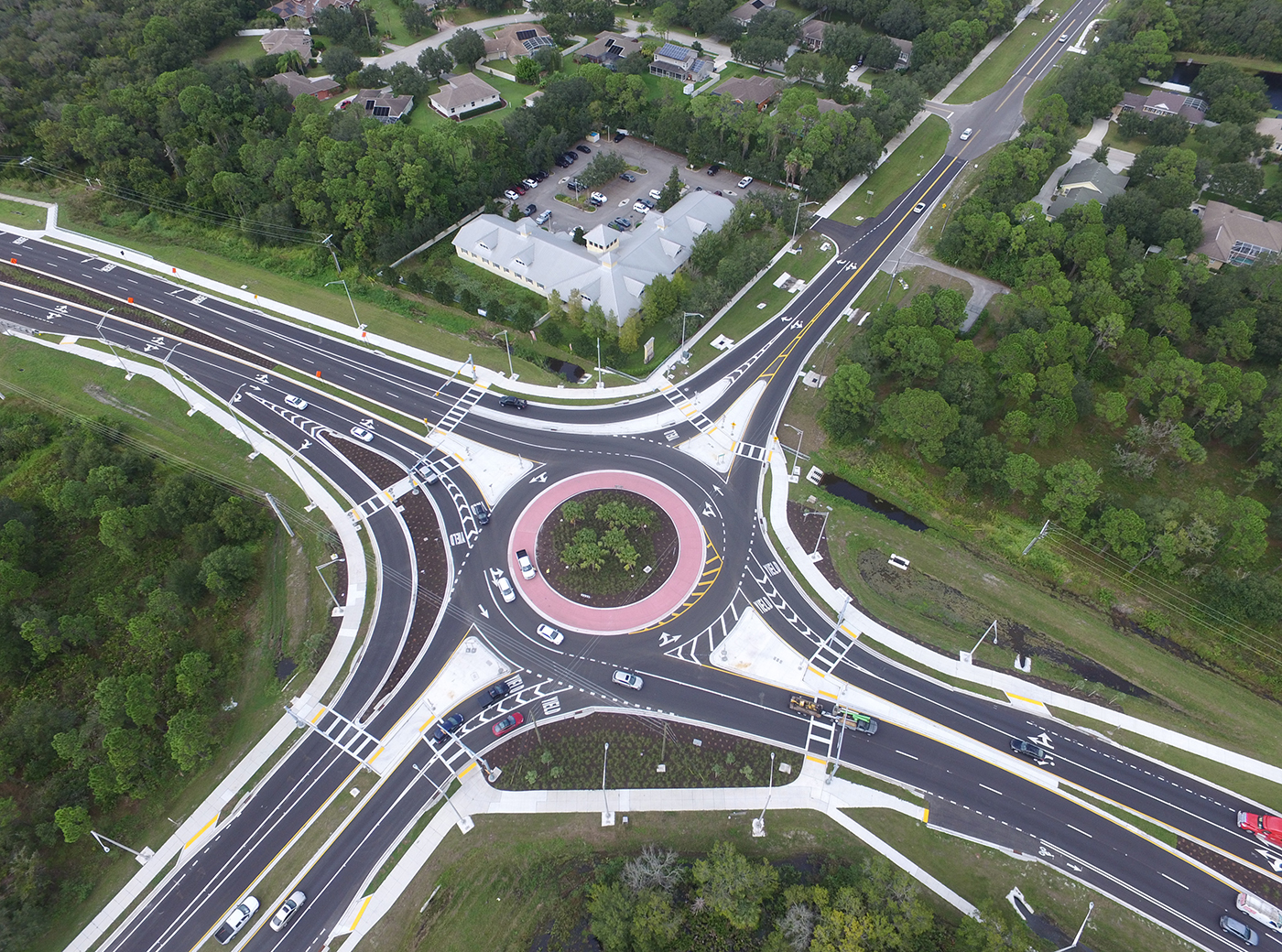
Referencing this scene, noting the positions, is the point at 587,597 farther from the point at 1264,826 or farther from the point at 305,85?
the point at 305,85

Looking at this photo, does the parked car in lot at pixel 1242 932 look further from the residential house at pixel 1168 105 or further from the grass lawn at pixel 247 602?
the residential house at pixel 1168 105

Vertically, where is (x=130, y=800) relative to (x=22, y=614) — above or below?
below

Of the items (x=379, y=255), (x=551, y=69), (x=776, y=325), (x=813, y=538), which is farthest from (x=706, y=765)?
(x=551, y=69)

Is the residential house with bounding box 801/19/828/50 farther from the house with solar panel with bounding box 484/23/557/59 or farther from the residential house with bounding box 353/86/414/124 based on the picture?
the residential house with bounding box 353/86/414/124

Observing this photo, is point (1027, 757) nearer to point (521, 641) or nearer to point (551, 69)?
point (521, 641)

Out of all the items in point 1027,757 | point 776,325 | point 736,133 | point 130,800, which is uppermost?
point 736,133

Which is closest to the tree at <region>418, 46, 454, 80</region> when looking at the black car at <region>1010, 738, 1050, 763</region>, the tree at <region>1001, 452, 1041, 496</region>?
the tree at <region>1001, 452, 1041, 496</region>
